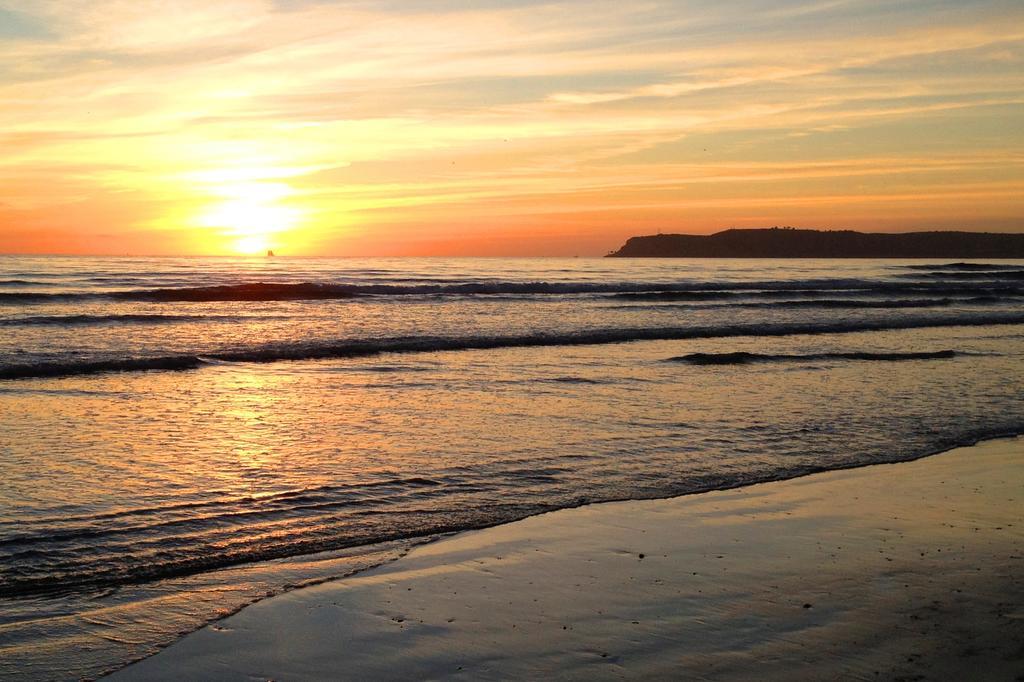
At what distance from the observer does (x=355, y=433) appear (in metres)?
10.8

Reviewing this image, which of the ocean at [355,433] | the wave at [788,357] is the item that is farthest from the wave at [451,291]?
the wave at [788,357]

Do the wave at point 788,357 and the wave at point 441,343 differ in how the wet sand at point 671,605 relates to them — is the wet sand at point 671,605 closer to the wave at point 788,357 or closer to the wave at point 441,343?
the wave at point 788,357

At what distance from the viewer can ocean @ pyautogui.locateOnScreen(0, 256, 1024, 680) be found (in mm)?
6133

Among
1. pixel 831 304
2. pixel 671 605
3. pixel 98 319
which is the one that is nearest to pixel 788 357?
pixel 671 605

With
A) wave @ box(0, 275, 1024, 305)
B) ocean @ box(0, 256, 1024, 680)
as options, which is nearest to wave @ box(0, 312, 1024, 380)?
ocean @ box(0, 256, 1024, 680)

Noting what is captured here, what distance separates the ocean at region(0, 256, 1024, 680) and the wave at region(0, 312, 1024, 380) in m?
0.12

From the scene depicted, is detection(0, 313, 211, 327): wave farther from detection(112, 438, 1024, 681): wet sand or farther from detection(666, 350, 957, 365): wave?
detection(112, 438, 1024, 681): wet sand

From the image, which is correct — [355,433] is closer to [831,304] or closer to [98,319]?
[98,319]

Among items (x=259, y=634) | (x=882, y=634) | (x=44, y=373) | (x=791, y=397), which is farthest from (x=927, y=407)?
(x=44, y=373)

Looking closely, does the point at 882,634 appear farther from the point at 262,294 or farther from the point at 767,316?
the point at 262,294

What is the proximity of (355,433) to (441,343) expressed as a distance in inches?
441

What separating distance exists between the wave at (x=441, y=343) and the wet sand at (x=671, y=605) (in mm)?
12605

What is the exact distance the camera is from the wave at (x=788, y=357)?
18.7 metres

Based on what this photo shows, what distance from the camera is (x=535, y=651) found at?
490 centimetres
